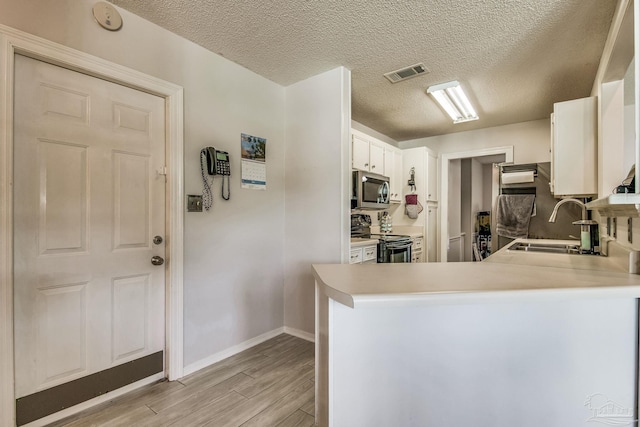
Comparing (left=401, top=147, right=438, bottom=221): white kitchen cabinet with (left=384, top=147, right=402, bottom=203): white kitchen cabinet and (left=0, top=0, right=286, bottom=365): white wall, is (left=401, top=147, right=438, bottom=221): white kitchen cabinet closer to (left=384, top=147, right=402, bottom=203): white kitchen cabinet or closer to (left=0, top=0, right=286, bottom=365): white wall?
(left=384, top=147, right=402, bottom=203): white kitchen cabinet

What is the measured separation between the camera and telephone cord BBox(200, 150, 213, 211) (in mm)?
2162

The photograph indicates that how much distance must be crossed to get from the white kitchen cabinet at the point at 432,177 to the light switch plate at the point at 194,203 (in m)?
3.24

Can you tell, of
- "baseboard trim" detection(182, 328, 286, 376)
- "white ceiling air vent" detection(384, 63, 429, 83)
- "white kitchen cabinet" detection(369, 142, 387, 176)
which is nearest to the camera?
"baseboard trim" detection(182, 328, 286, 376)

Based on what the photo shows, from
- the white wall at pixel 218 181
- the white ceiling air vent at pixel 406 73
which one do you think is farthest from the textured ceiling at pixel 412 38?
the white wall at pixel 218 181

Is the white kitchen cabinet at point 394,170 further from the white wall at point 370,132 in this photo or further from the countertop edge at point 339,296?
the countertop edge at point 339,296

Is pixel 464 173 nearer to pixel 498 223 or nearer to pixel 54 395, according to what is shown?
pixel 498 223

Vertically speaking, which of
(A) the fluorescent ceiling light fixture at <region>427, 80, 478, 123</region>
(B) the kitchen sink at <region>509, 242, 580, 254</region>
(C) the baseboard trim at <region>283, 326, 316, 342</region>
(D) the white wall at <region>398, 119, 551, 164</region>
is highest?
(A) the fluorescent ceiling light fixture at <region>427, 80, 478, 123</region>

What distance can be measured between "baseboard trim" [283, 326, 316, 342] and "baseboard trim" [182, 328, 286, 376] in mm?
53

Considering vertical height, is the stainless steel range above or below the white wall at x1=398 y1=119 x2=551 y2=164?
below

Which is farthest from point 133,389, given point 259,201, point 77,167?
point 259,201

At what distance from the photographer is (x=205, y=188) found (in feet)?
7.15

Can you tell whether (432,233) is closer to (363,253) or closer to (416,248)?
(416,248)

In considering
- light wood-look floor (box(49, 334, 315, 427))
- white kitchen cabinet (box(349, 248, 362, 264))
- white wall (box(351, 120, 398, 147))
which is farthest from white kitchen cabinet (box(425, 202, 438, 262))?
light wood-look floor (box(49, 334, 315, 427))

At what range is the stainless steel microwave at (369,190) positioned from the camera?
322 centimetres
